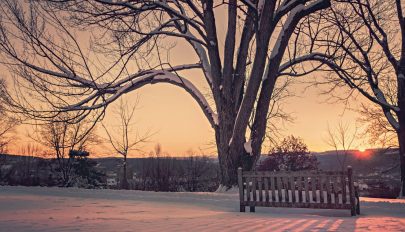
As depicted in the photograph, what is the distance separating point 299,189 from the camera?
1003 centimetres

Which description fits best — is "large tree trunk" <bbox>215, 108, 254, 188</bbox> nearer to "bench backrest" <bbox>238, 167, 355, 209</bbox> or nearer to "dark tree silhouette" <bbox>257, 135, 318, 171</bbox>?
"bench backrest" <bbox>238, 167, 355, 209</bbox>

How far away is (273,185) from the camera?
1021 centimetres

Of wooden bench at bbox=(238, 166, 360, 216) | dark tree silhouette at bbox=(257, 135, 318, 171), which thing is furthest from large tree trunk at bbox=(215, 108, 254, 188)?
dark tree silhouette at bbox=(257, 135, 318, 171)

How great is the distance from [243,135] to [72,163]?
145 ft

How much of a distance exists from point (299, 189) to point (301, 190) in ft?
0.17

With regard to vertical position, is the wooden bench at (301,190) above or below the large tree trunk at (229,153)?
below

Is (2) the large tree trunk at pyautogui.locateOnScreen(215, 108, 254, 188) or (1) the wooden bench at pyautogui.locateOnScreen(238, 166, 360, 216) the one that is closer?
(1) the wooden bench at pyautogui.locateOnScreen(238, 166, 360, 216)

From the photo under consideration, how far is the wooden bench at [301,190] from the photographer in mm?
9664

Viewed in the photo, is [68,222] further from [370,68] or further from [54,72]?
[370,68]

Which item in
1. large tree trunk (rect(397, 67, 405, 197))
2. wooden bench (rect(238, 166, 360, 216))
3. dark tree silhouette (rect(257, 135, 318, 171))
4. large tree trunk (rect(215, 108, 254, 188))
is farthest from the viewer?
dark tree silhouette (rect(257, 135, 318, 171))

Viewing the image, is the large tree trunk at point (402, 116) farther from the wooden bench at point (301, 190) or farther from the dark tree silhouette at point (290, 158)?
the dark tree silhouette at point (290, 158)

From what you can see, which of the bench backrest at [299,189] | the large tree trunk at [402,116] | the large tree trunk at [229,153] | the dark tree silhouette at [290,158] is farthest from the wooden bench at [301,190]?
the dark tree silhouette at [290,158]

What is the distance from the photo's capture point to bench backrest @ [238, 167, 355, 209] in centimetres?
967

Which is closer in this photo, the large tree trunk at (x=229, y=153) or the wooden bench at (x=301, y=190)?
the wooden bench at (x=301, y=190)
